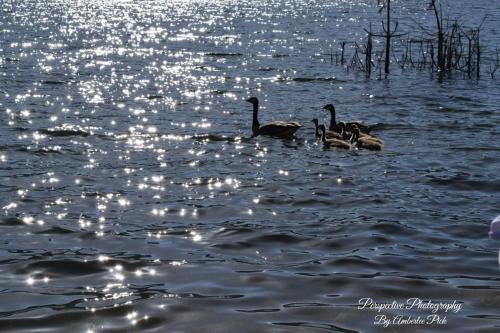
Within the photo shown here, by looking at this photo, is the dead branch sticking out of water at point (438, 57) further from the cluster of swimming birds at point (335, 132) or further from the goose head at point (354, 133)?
the goose head at point (354, 133)

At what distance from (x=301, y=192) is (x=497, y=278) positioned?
5129 millimetres

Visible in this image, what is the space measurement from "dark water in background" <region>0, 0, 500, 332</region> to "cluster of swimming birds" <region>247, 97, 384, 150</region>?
0.88 ft

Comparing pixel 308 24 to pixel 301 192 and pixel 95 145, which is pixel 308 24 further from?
pixel 301 192

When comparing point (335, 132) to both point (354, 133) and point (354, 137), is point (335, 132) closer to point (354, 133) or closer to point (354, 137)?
point (354, 133)

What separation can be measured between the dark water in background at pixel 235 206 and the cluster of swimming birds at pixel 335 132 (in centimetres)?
27

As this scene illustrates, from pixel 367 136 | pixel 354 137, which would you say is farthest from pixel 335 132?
pixel 367 136

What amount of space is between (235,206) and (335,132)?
23.0ft

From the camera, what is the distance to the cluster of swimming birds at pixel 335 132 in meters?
18.6

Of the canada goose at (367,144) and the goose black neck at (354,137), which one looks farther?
the goose black neck at (354,137)

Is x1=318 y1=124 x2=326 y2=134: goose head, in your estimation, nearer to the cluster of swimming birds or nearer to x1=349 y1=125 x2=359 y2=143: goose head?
the cluster of swimming birds

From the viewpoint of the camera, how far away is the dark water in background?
9484mm

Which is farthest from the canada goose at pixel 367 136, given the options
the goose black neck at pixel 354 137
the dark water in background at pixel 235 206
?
the dark water in background at pixel 235 206

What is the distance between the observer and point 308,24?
63.2 m

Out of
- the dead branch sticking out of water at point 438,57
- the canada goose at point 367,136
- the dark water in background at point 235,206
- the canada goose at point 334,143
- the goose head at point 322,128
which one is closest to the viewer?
the dark water in background at point 235,206
